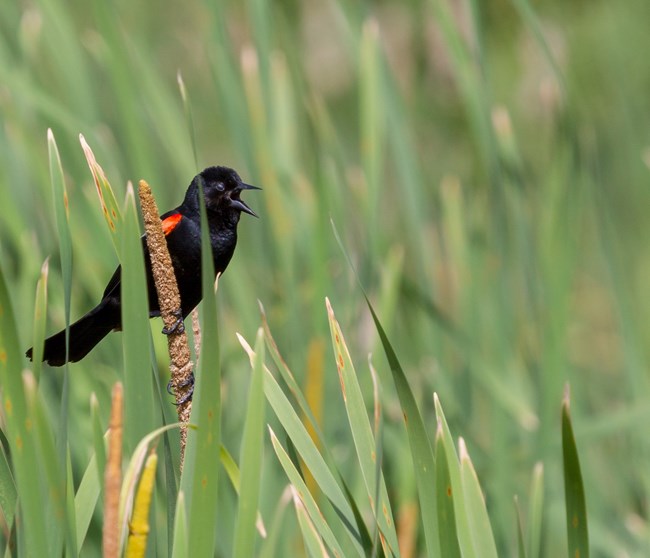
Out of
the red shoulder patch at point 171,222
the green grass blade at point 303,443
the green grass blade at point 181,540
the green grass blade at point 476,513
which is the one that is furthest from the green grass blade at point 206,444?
the red shoulder patch at point 171,222

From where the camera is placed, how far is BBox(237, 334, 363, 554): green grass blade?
2.50 ft

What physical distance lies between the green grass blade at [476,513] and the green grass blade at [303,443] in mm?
104

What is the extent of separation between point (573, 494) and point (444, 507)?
0.12 meters

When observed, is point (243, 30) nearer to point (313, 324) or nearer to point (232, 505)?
point (313, 324)

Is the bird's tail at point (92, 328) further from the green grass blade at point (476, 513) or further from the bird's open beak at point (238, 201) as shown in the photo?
the green grass blade at point (476, 513)

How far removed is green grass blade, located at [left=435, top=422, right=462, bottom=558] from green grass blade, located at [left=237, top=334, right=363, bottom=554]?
0.33 ft

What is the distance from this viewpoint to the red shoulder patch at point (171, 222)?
117cm

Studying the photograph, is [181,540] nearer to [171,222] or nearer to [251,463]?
[251,463]

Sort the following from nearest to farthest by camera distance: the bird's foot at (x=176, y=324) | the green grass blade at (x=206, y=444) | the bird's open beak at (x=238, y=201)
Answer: the green grass blade at (x=206, y=444), the bird's foot at (x=176, y=324), the bird's open beak at (x=238, y=201)

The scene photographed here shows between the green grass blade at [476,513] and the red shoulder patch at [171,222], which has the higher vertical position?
the red shoulder patch at [171,222]

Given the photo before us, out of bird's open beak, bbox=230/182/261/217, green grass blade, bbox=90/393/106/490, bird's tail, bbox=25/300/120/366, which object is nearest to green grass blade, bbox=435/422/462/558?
green grass blade, bbox=90/393/106/490

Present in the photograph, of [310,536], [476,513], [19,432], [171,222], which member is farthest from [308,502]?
[171,222]

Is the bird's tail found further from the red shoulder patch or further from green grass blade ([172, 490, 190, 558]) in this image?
green grass blade ([172, 490, 190, 558])

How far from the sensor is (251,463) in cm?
68
